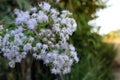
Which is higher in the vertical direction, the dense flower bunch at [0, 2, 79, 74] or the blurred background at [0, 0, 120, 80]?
the blurred background at [0, 0, 120, 80]

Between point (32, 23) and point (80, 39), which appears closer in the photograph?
point (32, 23)

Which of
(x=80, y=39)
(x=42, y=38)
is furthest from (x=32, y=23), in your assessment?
(x=80, y=39)

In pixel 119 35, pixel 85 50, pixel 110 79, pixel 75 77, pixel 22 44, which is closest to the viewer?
pixel 22 44

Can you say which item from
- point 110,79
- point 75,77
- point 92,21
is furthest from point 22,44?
point 110,79

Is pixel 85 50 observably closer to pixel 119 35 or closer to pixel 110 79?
pixel 110 79

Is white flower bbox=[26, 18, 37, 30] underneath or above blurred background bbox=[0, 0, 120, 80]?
underneath

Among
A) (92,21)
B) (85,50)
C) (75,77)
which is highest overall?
(92,21)

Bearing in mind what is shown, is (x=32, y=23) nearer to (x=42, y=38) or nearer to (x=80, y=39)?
(x=42, y=38)

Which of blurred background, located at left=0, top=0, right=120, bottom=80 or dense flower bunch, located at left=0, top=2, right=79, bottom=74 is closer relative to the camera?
dense flower bunch, located at left=0, top=2, right=79, bottom=74
